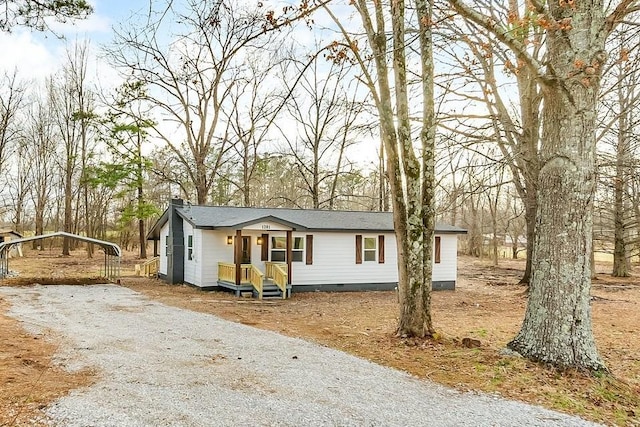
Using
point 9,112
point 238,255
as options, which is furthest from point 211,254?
point 9,112

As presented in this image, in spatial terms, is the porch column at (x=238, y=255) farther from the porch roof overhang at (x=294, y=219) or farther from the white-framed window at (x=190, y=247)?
the white-framed window at (x=190, y=247)

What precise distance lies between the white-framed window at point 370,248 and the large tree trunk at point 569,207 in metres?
11.4

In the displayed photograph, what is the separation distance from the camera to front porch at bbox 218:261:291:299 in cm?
1433

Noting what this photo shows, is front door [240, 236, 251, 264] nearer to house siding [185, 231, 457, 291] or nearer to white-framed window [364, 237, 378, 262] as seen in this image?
house siding [185, 231, 457, 291]

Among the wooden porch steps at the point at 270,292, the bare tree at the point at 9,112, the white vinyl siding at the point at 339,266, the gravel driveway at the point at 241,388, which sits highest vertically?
the bare tree at the point at 9,112

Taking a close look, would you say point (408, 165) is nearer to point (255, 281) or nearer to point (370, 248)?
point (255, 281)

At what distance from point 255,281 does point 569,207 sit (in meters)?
10.5

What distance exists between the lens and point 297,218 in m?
17.0

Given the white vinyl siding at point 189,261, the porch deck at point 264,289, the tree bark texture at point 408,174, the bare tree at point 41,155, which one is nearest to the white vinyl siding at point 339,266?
the porch deck at point 264,289

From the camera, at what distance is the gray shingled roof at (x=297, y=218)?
15314mm

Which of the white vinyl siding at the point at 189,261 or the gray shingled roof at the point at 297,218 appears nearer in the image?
the gray shingled roof at the point at 297,218

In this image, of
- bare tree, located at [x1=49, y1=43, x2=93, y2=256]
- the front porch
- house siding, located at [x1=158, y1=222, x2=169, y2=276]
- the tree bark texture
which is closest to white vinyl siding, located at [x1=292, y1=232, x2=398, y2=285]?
the front porch

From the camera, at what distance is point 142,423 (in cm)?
381

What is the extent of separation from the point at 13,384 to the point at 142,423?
1.94 m
